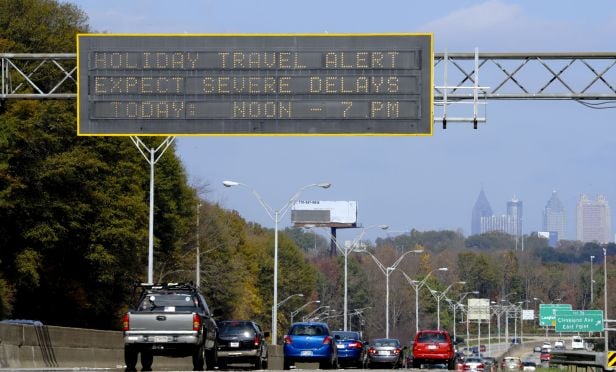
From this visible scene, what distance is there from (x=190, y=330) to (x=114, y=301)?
55.9 m

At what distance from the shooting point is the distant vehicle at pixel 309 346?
136 feet

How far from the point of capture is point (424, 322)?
187125 millimetres

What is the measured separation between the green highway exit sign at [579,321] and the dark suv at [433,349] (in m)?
40.3

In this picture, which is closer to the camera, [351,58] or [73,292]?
[351,58]

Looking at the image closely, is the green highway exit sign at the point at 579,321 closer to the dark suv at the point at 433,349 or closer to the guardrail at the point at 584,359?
the dark suv at the point at 433,349

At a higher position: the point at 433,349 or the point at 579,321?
the point at 433,349

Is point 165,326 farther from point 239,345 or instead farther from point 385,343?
point 385,343

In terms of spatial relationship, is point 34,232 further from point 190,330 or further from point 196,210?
Answer: point 190,330

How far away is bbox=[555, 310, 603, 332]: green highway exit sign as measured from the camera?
88.0 metres

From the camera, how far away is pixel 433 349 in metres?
49.4

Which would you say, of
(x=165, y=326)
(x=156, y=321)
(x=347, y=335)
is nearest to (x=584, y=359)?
(x=347, y=335)

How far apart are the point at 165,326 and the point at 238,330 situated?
9945 millimetres

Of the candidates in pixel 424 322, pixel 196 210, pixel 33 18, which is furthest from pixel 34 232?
pixel 424 322

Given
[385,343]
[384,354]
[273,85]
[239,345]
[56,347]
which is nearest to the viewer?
[56,347]
